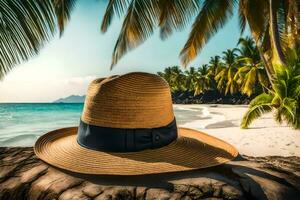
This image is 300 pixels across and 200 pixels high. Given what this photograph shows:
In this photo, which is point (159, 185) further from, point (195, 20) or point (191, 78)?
point (191, 78)

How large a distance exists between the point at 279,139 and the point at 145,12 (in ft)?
16.8

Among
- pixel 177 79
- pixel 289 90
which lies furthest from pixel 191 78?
pixel 289 90

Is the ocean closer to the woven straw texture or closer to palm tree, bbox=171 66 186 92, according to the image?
the woven straw texture

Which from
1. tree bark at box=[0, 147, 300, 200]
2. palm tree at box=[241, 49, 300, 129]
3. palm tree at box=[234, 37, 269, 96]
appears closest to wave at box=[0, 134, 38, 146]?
palm tree at box=[241, 49, 300, 129]

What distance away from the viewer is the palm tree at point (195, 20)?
18.4 ft

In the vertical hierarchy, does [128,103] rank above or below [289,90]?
Answer: above

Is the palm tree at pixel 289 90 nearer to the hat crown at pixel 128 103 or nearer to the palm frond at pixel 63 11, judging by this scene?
the palm frond at pixel 63 11

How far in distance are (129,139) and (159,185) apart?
0.28 metres

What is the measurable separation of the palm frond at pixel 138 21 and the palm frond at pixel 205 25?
6.84 ft

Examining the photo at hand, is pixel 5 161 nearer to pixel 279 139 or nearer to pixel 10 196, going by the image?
pixel 10 196

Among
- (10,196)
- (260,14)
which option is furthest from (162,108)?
(260,14)

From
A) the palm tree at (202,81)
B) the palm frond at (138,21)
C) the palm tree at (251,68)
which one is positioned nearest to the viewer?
the palm frond at (138,21)

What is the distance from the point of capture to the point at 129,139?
4.98ft

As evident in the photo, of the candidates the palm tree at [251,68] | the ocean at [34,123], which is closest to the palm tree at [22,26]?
the ocean at [34,123]
